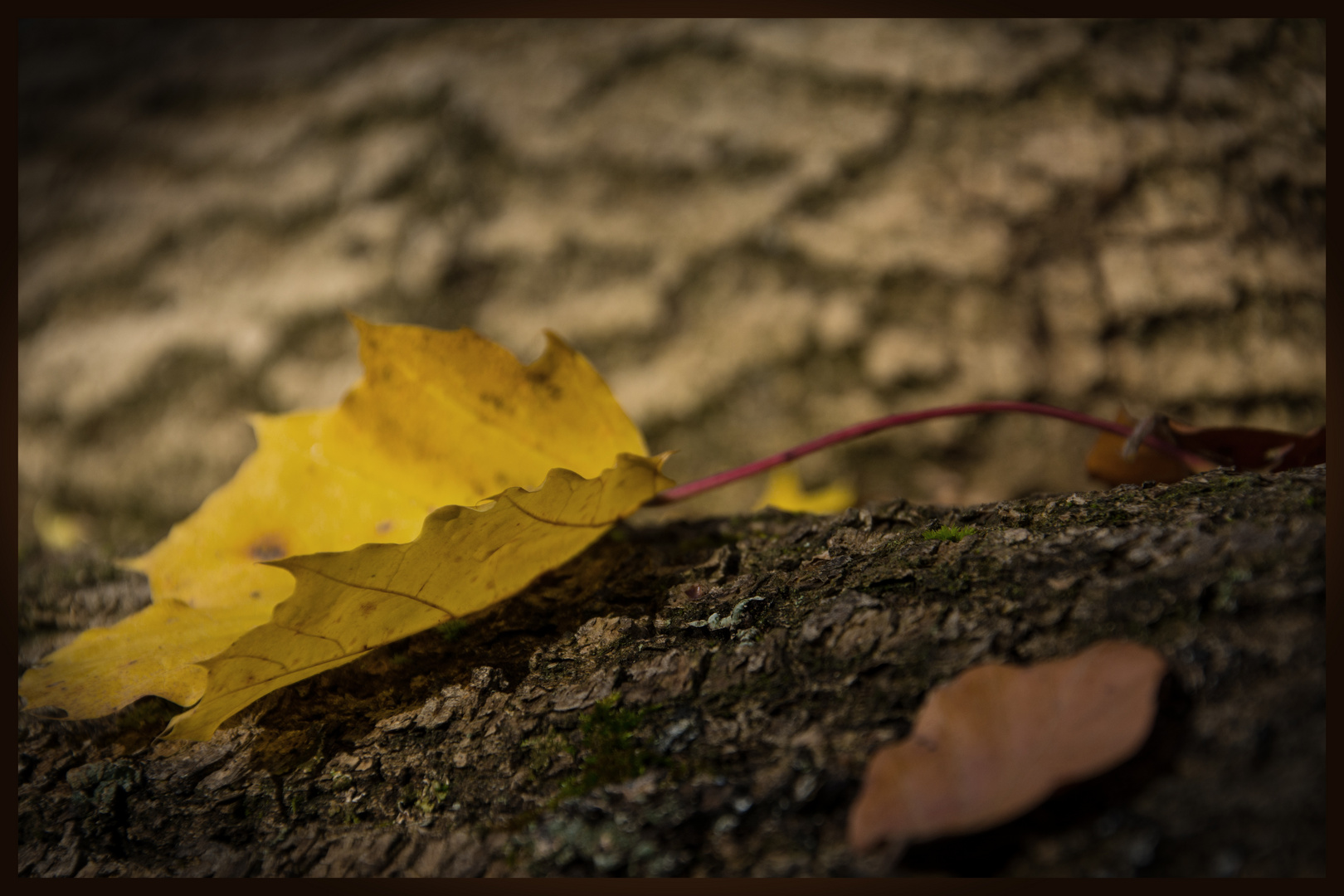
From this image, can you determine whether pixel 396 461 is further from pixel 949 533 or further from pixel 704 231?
pixel 704 231

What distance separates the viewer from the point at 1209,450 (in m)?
0.68

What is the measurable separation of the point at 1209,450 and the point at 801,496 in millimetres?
507

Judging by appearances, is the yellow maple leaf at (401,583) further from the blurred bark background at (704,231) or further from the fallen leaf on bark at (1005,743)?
the blurred bark background at (704,231)

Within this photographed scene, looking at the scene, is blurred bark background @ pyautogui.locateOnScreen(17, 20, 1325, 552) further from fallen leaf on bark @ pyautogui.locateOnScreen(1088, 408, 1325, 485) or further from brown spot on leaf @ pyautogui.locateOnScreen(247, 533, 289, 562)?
brown spot on leaf @ pyautogui.locateOnScreen(247, 533, 289, 562)

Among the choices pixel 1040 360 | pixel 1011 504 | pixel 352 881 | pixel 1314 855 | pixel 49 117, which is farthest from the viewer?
pixel 49 117

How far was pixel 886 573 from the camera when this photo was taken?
508 millimetres

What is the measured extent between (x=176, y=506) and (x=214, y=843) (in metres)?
0.99

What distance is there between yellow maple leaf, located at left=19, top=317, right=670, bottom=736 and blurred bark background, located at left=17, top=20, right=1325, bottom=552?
0.61 m

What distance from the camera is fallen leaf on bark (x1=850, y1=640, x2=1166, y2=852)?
1.10 feet

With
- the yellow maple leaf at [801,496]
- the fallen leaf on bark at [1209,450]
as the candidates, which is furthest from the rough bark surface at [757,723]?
the yellow maple leaf at [801,496]

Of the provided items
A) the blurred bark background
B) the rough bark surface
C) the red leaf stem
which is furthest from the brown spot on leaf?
the blurred bark background

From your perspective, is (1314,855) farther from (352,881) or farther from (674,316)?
(674,316)

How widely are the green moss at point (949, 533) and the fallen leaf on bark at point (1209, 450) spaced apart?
6.5 inches

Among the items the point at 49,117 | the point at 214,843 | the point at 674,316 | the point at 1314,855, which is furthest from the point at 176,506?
the point at 1314,855
